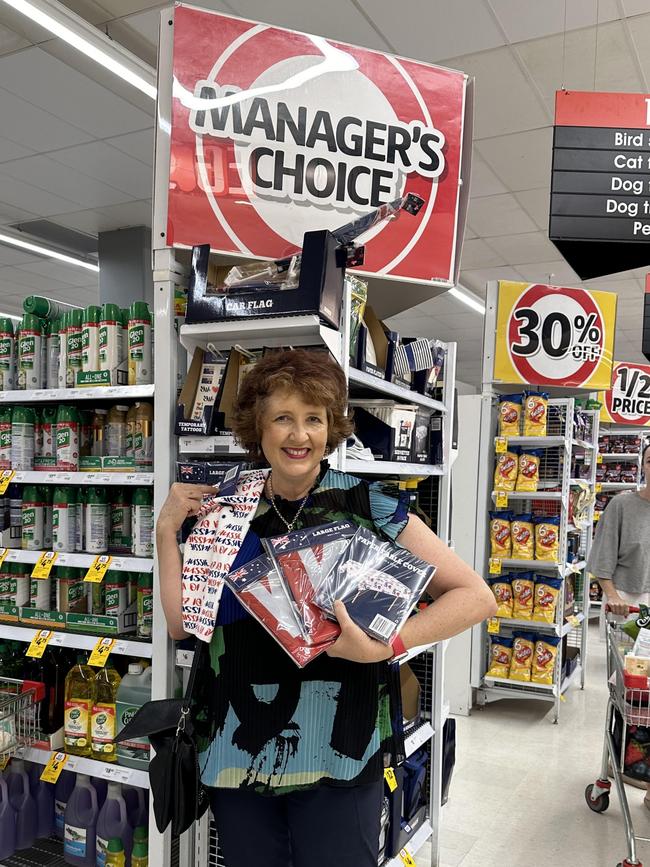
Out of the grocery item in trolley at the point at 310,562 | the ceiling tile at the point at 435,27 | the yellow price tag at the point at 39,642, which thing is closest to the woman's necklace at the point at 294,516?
the grocery item in trolley at the point at 310,562

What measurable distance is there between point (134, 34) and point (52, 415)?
3.04 m

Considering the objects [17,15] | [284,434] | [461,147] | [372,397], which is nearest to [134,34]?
[17,15]

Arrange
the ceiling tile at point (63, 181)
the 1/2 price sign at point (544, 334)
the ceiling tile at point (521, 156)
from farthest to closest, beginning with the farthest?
the ceiling tile at point (63, 181)
the ceiling tile at point (521, 156)
the 1/2 price sign at point (544, 334)

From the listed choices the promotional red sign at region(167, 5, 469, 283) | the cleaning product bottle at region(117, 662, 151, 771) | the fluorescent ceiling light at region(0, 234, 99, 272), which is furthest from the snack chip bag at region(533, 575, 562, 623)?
the fluorescent ceiling light at region(0, 234, 99, 272)

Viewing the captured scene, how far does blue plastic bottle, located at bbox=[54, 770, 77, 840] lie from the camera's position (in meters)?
2.77

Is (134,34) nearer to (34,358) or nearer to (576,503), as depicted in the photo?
(34,358)

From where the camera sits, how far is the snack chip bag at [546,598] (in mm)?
4852

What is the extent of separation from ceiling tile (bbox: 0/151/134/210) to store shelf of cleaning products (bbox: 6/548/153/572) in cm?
451

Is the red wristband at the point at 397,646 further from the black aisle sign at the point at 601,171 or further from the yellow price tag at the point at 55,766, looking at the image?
the black aisle sign at the point at 601,171

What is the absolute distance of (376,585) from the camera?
54.7 inches

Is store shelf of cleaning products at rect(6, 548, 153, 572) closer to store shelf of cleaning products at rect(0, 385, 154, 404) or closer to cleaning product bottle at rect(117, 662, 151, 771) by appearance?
cleaning product bottle at rect(117, 662, 151, 771)

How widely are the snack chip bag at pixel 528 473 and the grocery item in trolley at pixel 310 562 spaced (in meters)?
3.72

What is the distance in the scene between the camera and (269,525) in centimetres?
167

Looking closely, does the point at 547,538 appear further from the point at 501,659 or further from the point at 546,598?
the point at 501,659
